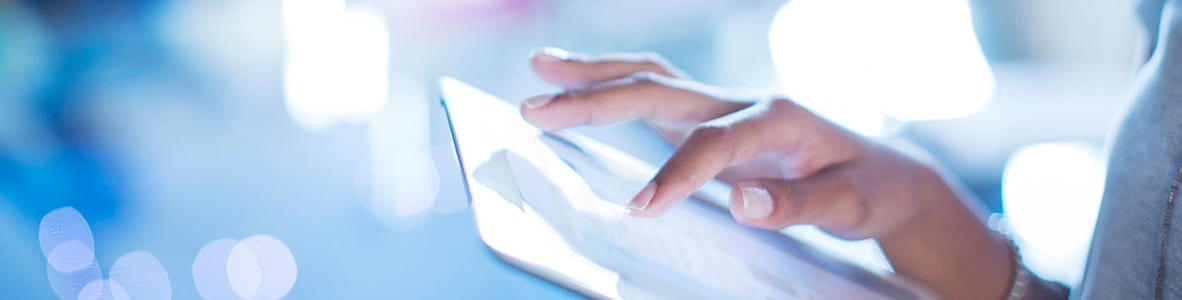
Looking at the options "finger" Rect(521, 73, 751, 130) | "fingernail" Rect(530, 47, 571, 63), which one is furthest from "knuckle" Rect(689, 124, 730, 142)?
"fingernail" Rect(530, 47, 571, 63)

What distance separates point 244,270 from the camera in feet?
5.30

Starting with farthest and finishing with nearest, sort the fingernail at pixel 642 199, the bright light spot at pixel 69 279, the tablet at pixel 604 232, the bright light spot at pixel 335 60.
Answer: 1. the bright light spot at pixel 335 60
2. the bright light spot at pixel 69 279
3. the fingernail at pixel 642 199
4. the tablet at pixel 604 232

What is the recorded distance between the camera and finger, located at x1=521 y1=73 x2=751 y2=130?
2.20 ft

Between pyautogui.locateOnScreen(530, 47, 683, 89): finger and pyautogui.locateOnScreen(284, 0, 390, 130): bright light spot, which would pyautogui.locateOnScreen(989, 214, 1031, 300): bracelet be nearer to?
pyautogui.locateOnScreen(530, 47, 683, 89): finger

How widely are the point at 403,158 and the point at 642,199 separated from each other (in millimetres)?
1988

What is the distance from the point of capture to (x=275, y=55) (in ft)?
10.0

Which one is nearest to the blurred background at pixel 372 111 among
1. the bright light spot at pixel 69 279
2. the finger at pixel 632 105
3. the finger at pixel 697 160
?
the bright light spot at pixel 69 279

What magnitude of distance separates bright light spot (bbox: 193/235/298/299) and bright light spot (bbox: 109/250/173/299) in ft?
0.19

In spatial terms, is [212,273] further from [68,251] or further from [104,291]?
[68,251]

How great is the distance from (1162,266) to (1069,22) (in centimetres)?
320

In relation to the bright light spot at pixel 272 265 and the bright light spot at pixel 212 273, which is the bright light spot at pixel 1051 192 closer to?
the bright light spot at pixel 272 265

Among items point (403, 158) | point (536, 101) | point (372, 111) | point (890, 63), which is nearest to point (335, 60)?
point (372, 111)

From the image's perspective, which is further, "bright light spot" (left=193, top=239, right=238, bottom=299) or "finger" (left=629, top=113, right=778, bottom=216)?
"bright light spot" (left=193, top=239, right=238, bottom=299)

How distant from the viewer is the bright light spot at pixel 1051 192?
7.30 feet
